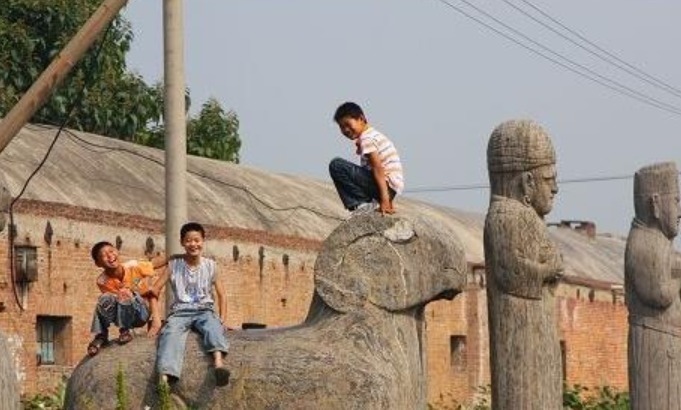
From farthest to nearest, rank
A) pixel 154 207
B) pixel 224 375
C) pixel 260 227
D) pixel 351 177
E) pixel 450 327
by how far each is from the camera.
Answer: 1. pixel 450 327
2. pixel 260 227
3. pixel 154 207
4. pixel 351 177
5. pixel 224 375

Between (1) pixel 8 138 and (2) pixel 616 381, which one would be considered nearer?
(1) pixel 8 138

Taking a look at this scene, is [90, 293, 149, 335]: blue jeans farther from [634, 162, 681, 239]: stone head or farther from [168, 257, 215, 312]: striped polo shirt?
[634, 162, 681, 239]: stone head

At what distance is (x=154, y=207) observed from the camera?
23078mm

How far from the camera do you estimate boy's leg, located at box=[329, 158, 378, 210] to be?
11.2 meters

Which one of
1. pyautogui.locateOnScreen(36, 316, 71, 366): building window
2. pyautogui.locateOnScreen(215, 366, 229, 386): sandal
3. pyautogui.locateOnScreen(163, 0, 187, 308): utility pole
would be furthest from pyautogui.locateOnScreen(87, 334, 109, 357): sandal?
pyautogui.locateOnScreen(36, 316, 71, 366): building window

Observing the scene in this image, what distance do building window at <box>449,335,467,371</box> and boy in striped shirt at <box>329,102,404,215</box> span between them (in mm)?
20087

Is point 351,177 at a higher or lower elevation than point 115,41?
lower

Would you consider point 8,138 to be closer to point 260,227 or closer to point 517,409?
point 517,409

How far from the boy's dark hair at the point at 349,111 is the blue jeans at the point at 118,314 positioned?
5.04ft

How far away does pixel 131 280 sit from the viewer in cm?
1147

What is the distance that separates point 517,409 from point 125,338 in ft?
10.3

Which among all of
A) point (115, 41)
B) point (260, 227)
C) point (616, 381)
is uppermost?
point (115, 41)

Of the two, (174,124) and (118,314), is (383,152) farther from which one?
(174,124)

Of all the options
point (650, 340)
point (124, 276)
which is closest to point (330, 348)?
point (124, 276)
